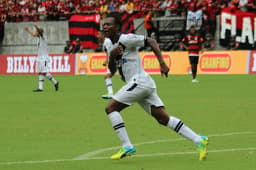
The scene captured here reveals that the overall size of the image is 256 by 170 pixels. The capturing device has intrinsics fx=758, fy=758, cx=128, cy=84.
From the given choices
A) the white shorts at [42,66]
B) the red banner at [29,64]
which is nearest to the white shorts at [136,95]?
the white shorts at [42,66]

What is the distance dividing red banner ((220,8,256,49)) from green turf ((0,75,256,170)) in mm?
12711

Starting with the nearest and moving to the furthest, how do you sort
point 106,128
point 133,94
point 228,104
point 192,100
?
1. point 133,94
2. point 106,128
3. point 228,104
4. point 192,100

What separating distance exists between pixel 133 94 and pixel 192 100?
11.1m

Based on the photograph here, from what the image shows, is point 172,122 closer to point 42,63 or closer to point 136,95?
point 136,95

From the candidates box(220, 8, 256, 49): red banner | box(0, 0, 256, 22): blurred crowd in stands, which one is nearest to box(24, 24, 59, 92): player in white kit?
box(0, 0, 256, 22): blurred crowd in stands

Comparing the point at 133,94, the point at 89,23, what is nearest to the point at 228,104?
the point at 133,94

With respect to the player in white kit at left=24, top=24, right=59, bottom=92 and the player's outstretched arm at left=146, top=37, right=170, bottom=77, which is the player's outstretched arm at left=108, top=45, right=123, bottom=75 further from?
the player in white kit at left=24, top=24, right=59, bottom=92

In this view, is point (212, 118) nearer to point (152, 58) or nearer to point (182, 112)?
point (182, 112)

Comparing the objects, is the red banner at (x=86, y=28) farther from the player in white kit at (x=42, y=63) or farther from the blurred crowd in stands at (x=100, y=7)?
the player in white kit at (x=42, y=63)

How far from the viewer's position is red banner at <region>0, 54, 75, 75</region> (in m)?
42.2

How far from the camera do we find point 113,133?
46.8ft

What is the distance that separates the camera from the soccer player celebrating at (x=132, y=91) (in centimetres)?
1062

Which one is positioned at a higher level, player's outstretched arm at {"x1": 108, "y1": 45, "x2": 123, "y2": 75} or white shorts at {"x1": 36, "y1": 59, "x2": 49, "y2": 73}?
player's outstretched arm at {"x1": 108, "y1": 45, "x2": 123, "y2": 75}

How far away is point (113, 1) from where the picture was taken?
150 ft
